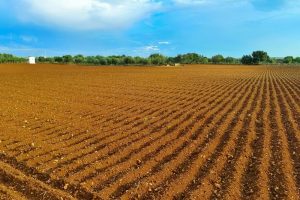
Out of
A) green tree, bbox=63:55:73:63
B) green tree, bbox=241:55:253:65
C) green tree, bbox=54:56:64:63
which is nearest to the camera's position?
green tree, bbox=63:55:73:63

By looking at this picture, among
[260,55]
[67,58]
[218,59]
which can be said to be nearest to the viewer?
[67,58]

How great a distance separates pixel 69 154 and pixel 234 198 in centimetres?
410

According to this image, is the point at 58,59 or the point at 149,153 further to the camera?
the point at 58,59

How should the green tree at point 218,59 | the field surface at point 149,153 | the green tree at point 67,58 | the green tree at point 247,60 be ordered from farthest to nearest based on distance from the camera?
the green tree at point 218,59 → the green tree at point 247,60 → the green tree at point 67,58 → the field surface at point 149,153

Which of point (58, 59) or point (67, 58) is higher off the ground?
point (67, 58)

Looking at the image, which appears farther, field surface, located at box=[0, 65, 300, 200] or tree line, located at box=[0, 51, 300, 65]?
tree line, located at box=[0, 51, 300, 65]

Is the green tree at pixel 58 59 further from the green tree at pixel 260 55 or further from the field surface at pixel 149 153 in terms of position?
the field surface at pixel 149 153

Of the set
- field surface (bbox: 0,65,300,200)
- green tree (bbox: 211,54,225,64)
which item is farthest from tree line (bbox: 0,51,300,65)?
field surface (bbox: 0,65,300,200)

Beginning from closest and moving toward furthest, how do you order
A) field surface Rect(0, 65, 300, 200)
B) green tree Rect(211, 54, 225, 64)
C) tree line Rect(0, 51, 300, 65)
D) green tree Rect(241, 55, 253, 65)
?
field surface Rect(0, 65, 300, 200) < tree line Rect(0, 51, 300, 65) < green tree Rect(241, 55, 253, 65) < green tree Rect(211, 54, 225, 64)

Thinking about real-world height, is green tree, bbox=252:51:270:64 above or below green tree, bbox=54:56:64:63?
above

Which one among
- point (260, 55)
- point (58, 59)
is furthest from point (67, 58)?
point (260, 55)

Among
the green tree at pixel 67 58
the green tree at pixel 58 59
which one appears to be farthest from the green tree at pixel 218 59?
the green tree at pixel 58 59

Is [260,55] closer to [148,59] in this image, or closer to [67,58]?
[148,59]

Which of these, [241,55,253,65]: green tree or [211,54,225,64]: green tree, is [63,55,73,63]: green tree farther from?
[211,54,225,64]: green tree
